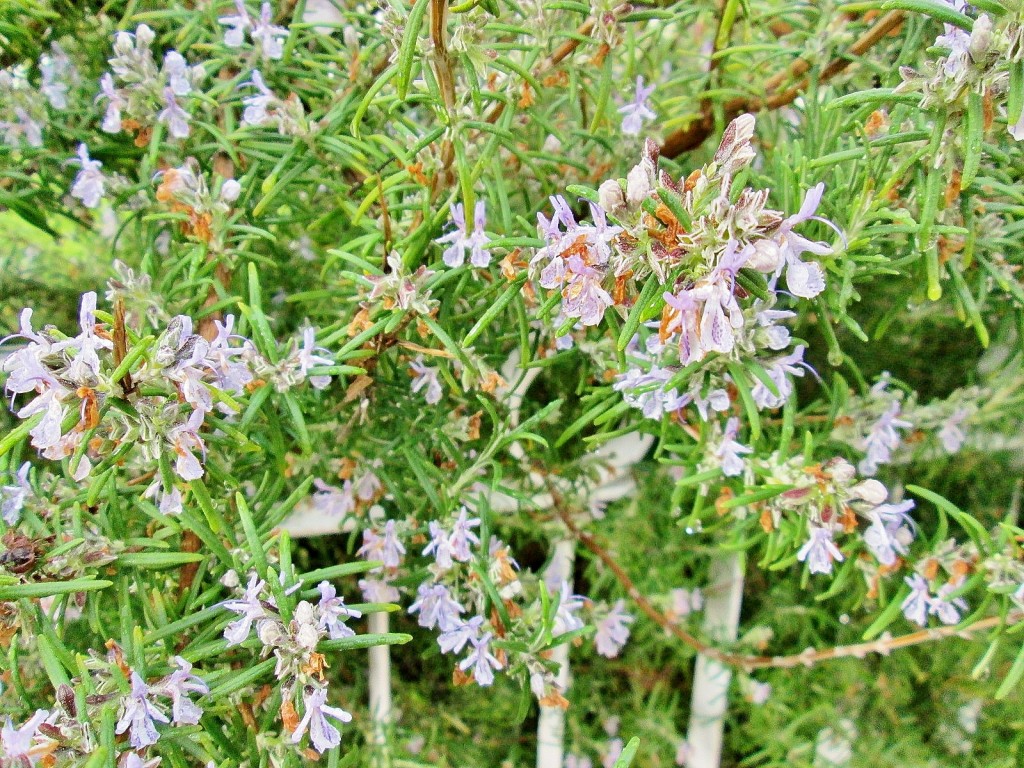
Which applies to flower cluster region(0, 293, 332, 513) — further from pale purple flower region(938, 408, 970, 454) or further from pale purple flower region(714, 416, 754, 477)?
pale purple flower region(938, 408, 970, 454)

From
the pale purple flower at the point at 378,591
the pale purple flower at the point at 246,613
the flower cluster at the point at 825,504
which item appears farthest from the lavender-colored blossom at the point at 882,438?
the pale purple flower at the point at 246,613

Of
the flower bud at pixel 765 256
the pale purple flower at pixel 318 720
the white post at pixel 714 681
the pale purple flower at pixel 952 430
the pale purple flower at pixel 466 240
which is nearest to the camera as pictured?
the flower bud at pixel 765 256

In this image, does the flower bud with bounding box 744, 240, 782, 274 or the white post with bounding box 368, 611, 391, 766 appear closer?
the flower bud with bounding box 744, 240, 782, 274

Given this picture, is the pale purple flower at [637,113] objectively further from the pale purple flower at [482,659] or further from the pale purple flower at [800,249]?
the pale purple flower at [482,659]

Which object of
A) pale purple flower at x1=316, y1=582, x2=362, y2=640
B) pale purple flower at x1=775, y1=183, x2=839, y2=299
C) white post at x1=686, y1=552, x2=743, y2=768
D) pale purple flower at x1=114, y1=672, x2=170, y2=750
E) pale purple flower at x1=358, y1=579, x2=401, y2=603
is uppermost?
pale purple flower at x1=775, y1=183, x2=839, y2=299

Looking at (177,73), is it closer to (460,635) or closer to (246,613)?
(246,613)

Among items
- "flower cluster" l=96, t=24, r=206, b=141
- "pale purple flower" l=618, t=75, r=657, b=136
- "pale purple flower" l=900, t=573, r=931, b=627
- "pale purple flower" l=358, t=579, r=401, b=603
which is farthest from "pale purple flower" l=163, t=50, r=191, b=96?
"pale purple flower" l=900, t=573, r=931, b=627

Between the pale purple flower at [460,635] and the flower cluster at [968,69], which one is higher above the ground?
the flower cluster at [968,69]

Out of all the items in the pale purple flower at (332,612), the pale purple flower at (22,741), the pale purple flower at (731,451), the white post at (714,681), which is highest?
the pale purple flower at (731,451)
